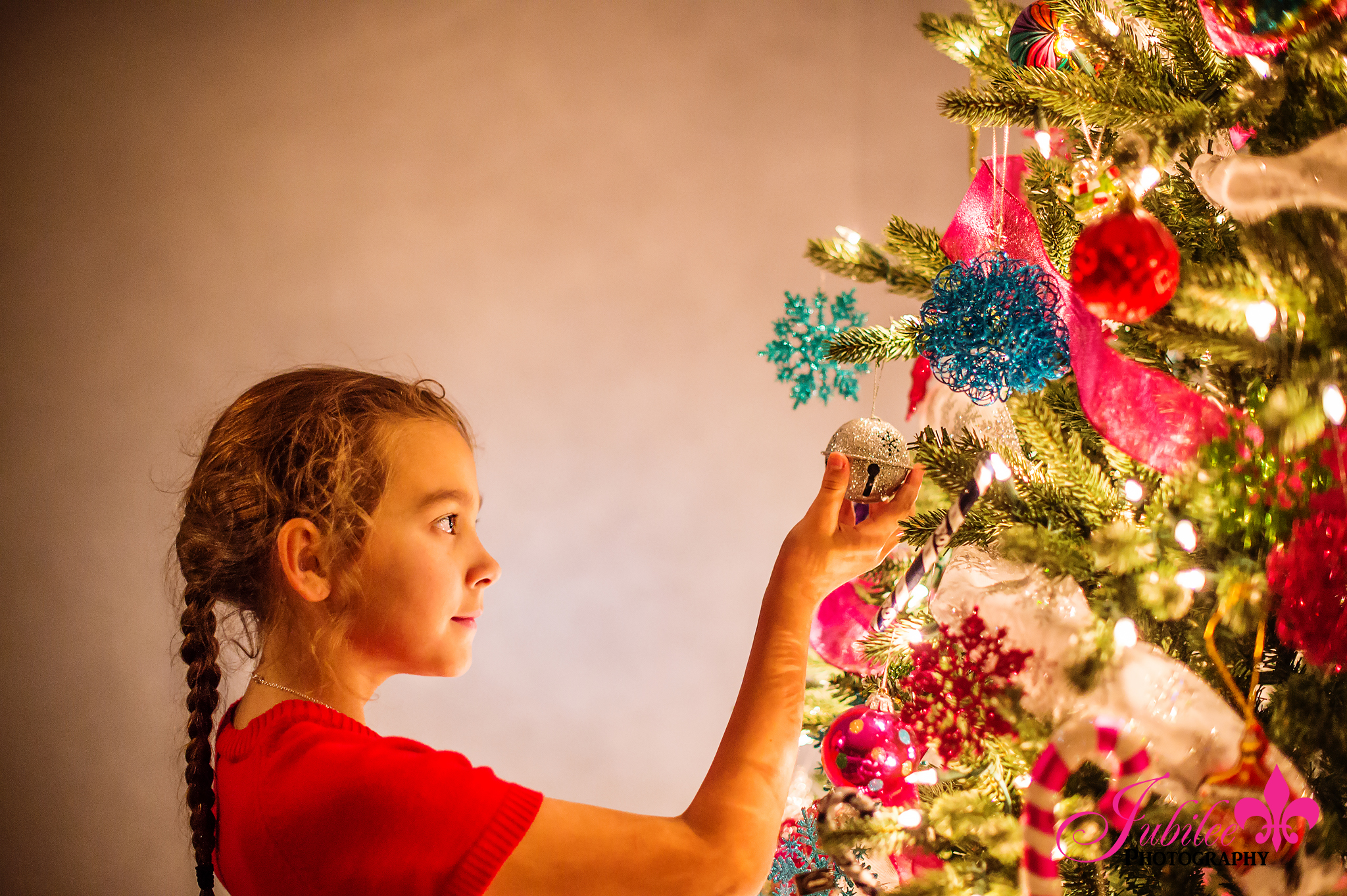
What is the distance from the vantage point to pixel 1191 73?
0.60 m

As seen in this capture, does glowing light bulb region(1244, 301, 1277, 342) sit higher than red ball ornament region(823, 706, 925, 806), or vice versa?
glowing light bulb region(1244, 301, 1277, 342)

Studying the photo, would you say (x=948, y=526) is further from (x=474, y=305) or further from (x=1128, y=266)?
(x=474, y=305)

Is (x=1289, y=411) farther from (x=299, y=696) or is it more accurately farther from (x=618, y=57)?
(x=618, y=57)

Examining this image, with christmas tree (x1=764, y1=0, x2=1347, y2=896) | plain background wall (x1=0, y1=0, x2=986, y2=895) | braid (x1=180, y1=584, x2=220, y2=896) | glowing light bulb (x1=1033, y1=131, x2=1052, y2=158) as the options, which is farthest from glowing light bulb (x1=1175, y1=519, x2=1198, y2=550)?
plain background wall (x1=0, y1=0, x2=986, y2=895)

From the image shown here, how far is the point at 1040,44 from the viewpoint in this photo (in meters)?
0.66

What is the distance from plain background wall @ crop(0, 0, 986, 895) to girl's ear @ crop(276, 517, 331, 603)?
37.9 inches

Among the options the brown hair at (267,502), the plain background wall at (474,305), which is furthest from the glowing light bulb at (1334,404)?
the plain background wall at (474,305)

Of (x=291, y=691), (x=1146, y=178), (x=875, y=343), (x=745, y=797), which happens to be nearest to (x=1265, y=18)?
(x=1146, y=178)

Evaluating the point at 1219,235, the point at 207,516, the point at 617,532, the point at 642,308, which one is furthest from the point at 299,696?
the point at 642,308

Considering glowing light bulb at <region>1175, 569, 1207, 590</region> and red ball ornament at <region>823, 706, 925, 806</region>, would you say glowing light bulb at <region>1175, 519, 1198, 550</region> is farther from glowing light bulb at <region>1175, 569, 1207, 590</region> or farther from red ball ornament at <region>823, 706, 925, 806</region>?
red ball ornament at <region>823, 706, 925, 806</region>

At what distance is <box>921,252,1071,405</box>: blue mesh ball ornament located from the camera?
1.82 ft

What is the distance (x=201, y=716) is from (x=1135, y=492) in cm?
75

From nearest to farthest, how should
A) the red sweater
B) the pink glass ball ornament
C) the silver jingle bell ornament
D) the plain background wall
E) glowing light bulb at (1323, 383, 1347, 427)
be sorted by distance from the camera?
glowing light bulb at (1323, 383, 1347, 427), the red sweater, the silver jingle bell ornament, the pink glass ball ornament, the plain background wall

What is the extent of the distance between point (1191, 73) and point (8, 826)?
6.28 ft
